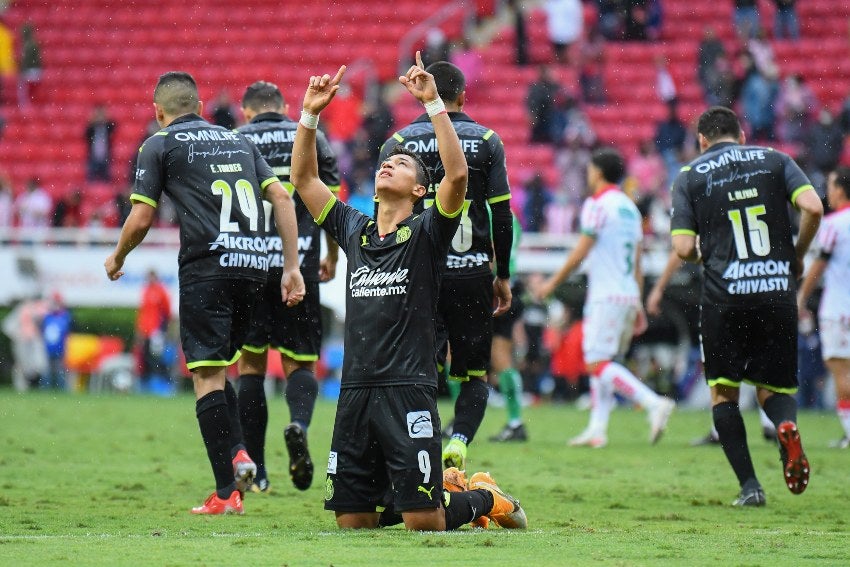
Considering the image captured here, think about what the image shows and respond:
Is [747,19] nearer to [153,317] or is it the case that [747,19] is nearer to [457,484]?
[153,317]

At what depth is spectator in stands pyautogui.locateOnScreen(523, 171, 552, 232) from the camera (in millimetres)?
20641

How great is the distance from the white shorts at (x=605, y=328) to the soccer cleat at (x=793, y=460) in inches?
170

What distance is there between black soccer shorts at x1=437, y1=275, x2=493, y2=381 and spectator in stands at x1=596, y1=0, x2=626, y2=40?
58.7 feet

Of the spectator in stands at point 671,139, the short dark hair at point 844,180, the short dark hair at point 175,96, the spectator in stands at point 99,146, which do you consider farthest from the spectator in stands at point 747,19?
the short dark hair at point 175,96

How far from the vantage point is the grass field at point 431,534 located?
18.5 feet

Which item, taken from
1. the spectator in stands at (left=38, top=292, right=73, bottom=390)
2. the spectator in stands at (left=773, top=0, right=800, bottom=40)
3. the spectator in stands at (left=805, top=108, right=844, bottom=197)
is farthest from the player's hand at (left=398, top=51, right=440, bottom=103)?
the spectator in stands at (left=773, top=0, right=800, bottom=40)

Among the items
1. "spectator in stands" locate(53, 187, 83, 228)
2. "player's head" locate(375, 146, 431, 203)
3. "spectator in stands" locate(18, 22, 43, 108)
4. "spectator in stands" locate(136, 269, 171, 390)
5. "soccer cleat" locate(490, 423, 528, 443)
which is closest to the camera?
"player's head" locate(375, 146, 431, 203)

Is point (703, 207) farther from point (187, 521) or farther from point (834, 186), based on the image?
point (834, 186)

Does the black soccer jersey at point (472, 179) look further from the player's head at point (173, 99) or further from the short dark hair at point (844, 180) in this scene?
the short dark hair at point (844, 180)

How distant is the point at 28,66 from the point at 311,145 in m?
22.3

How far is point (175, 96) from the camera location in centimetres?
759

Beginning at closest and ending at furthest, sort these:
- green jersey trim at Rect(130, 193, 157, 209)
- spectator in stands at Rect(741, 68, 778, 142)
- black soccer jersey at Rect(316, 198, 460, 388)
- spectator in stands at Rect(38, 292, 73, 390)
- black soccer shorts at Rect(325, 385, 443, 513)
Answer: black soccer shorts at Rect(325, 385, 443, 513) → black soccer jersey at Rect(316, 198, 460, 388) → green jersey trim at Rect(130, 193, 157, 209) → spectator in stands at Rect(38, 292, 73, 390) → spectator in stands at Rect(741, 68, 778, 142)

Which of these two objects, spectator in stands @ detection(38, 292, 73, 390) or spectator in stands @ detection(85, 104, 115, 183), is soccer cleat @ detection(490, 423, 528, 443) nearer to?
spectator in stands @ detection(38, 292, 73, 390)

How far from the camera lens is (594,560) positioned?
5516mm
